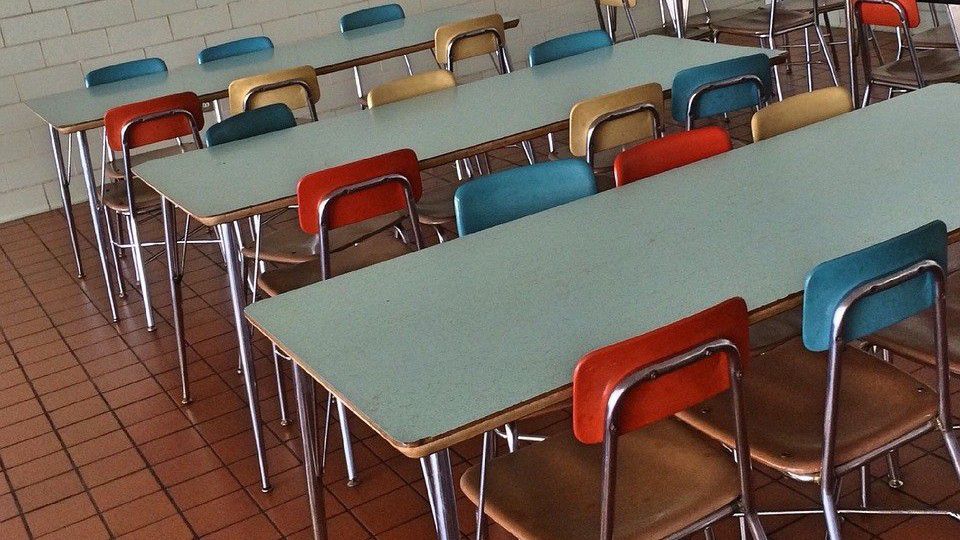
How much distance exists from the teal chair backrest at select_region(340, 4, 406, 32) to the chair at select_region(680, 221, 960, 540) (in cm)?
380

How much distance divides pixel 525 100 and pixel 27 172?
139 inches

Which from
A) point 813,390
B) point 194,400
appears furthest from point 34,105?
point 813,390

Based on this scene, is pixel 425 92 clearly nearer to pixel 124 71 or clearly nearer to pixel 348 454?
pixel 348 454

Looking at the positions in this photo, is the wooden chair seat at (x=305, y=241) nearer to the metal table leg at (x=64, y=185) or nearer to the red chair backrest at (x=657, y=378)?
the metal table leg at (x=64, y=185)

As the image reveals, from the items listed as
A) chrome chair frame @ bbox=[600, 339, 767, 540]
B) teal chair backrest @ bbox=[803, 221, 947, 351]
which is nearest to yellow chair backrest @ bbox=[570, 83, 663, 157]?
teal chair backrest @ bbox=[803, 221, 947, 351]

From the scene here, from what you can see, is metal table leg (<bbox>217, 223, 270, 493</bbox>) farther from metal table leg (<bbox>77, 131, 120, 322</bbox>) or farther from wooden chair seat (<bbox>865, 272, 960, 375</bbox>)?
wooden chair seat (<bbox>865, 272, 960, 375</bbox>)

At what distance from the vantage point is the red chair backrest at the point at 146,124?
4293 millimetres

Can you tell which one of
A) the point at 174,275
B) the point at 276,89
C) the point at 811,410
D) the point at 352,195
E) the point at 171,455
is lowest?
the point at 171,455

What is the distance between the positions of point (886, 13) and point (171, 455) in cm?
324

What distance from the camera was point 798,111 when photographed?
338cm

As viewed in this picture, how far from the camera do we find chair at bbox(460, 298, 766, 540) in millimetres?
1902

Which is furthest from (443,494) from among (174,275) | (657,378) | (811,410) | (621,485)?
(174,275)

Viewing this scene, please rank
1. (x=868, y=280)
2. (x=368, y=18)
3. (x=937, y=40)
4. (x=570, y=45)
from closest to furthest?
(x=868, y=280), (x=570, y=45), (x=937, y=40), (x=368, y=18)

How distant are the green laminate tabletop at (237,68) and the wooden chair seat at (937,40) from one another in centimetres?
186
